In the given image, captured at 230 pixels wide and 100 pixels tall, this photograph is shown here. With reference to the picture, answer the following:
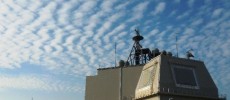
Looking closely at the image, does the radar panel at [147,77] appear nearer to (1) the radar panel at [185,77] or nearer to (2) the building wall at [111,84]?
(1) the radar panel at [185,77]

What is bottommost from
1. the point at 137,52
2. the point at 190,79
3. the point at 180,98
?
the point at 180,98

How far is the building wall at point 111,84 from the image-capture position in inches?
2158

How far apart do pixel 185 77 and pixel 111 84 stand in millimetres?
16518

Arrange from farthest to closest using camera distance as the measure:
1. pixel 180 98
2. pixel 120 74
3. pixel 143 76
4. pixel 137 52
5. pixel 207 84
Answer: pixel 137 52 < pixel 120 74 < pixel 143 76 < pixel 207 84 < pixel 180 98

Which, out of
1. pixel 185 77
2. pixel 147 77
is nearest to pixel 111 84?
pixel 147 77

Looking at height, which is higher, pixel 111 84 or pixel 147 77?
pixel 111 84

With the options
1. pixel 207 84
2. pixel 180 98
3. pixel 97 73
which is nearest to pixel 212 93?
pixel 207 84

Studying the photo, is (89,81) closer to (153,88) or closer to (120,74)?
(120,74)

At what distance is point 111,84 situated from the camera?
2239 inches

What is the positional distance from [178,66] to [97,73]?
19.0 metres

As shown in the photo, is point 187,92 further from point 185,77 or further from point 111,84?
point 111,84

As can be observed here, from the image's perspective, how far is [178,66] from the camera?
1778 inches

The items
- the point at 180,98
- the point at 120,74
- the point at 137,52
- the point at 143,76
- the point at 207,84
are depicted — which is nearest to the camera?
the point at 180,98

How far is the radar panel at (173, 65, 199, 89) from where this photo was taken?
43375mm
